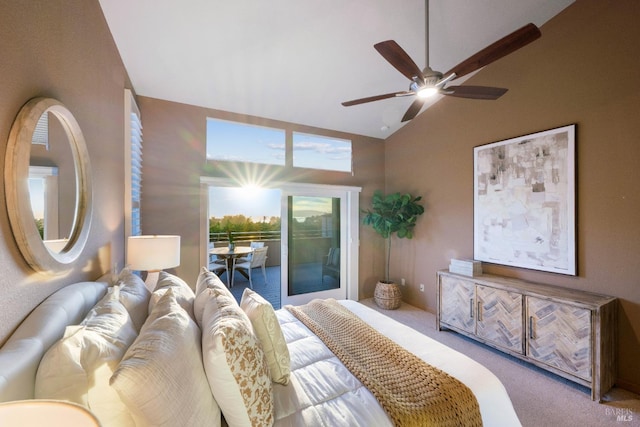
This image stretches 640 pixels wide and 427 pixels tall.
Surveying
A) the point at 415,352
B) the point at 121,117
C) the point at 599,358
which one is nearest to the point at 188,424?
the point at 415,352

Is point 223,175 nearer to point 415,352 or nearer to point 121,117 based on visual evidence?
point 121,117

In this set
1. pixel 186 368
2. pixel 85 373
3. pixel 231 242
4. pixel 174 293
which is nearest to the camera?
pixel 85 373

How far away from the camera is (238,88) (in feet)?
10.1

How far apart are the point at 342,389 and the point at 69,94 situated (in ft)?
6.87

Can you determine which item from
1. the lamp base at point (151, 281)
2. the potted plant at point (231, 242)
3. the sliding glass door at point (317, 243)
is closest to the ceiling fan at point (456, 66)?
the sliding glass door at point (317, 243)

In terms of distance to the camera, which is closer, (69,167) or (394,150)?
(69,167)

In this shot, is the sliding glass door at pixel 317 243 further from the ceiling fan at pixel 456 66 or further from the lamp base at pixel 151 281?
the ceiling fan at pixel 456 66

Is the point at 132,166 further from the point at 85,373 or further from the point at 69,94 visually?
the point at 85,373

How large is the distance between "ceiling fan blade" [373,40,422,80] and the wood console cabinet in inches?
91.4

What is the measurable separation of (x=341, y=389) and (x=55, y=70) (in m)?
2.07

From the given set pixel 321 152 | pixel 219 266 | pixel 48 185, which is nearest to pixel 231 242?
pixel 219 266

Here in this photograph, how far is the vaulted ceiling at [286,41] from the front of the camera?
2.15 m

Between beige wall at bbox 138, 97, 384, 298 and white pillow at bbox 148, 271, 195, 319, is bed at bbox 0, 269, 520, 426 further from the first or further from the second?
beige wall at bbox 138, 97, 384, 298

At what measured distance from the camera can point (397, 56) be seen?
1719mm
